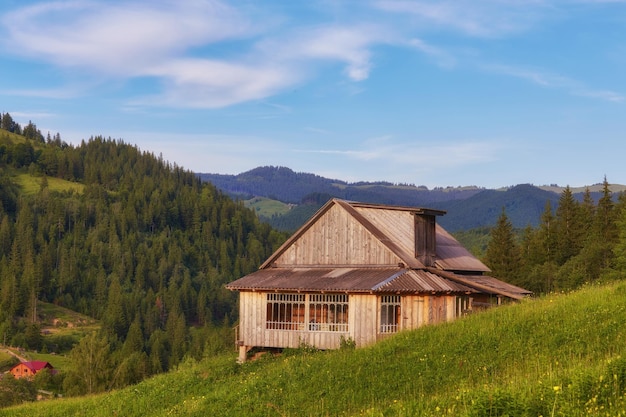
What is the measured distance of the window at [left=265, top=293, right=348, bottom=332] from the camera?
35.4m

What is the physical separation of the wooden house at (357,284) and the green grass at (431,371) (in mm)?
4351

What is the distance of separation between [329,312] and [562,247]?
167 ft

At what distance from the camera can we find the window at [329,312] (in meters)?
35.3

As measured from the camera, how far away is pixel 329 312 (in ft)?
117

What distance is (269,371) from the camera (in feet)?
95.4

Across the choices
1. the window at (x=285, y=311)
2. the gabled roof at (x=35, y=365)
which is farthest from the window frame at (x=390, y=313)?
the gabled roof at (x=35, y=365)

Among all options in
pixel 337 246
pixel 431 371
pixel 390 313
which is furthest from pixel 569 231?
pixel 431 371

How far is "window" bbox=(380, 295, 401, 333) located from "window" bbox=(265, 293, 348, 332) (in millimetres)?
1831

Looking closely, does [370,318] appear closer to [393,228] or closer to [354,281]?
[354,281]

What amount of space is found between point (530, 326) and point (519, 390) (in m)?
11.4

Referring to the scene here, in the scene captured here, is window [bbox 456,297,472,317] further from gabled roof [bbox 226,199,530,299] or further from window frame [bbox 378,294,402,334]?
window frame [bbox 378,294,402,334]

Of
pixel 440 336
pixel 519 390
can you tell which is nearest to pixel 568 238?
pixel 440 336

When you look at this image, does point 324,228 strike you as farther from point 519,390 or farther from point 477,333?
point 519,390

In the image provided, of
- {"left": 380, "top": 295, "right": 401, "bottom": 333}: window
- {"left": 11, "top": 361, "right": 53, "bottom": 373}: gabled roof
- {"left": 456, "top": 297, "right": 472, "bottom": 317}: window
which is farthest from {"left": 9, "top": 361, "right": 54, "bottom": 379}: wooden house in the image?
{"left": 456, "top": 297, "right": 472, "bottom": 317}: window
